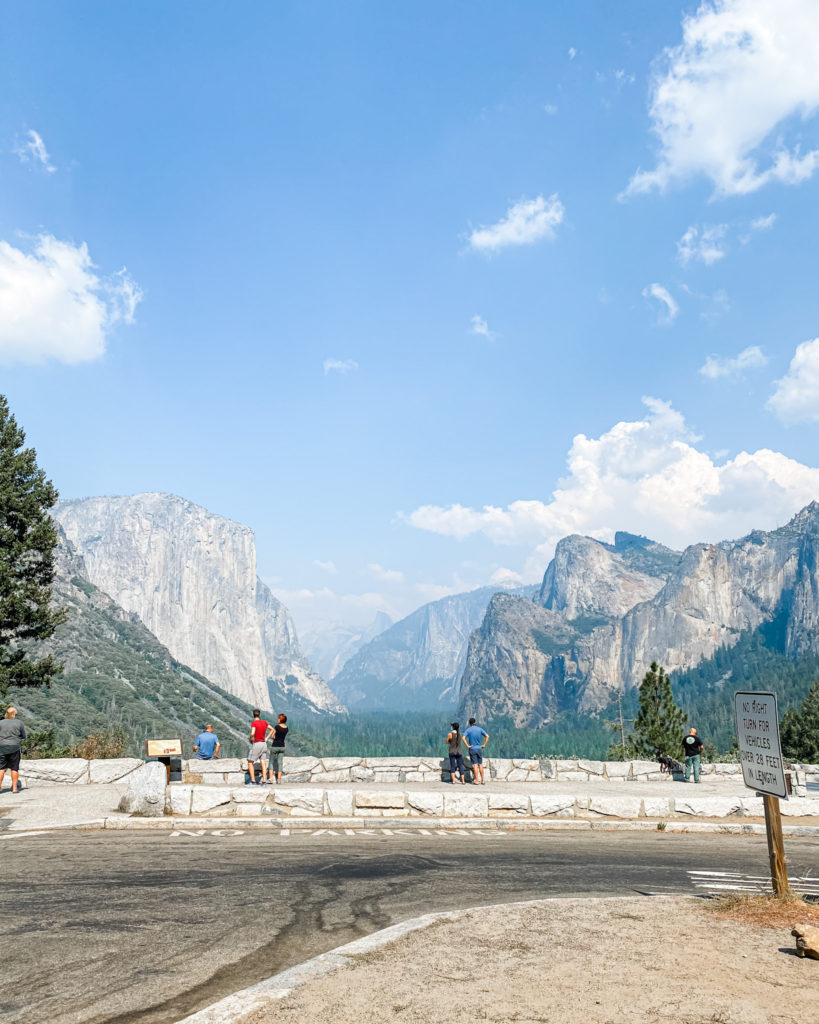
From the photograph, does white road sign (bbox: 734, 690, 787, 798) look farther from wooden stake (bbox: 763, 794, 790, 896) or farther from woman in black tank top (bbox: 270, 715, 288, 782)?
woman in black tank top (bbox: 270, 715, 288, 782)

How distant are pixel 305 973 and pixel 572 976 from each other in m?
2.01

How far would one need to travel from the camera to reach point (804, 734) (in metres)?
63.3

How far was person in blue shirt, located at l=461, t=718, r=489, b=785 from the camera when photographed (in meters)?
20.8

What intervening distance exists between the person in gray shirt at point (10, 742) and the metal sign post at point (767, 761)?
14.9 metres

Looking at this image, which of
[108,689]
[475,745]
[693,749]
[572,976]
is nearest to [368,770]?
[475,745]

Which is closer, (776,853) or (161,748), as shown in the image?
(776,853)

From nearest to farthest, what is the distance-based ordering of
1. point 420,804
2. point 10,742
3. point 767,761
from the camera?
point 767,761 < point 420,804 < point 10,742

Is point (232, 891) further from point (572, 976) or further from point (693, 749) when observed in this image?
point (693, 749)

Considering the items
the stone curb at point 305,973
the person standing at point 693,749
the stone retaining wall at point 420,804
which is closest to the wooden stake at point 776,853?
the stone curb at point 305,973

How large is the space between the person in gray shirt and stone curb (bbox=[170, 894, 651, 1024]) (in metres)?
12.7

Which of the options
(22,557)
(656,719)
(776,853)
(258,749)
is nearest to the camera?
(776,853)

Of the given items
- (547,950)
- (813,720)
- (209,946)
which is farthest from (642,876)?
(813,720)

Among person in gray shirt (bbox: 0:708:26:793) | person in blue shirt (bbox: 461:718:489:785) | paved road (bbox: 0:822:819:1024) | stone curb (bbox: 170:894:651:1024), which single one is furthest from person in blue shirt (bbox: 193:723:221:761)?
stone curb (bbox: 170:894:651:1024)

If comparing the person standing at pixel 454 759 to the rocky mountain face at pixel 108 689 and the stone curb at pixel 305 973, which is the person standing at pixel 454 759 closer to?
the stone curb at pixel 305 973
